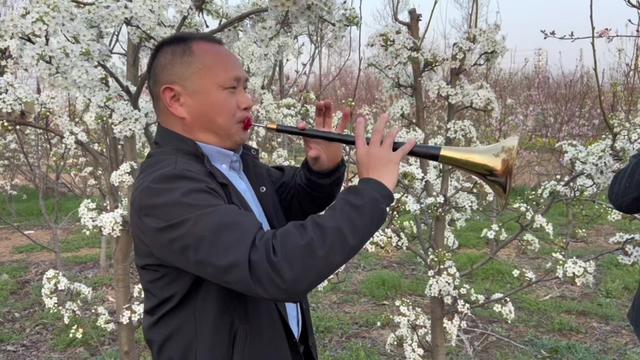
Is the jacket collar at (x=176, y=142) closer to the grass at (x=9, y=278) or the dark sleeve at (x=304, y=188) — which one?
the dark sleeve at (x=304, y=188)

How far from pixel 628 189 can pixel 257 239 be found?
137 centimetres

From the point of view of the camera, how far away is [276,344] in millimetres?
1501

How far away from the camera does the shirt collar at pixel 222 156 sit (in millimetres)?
1587

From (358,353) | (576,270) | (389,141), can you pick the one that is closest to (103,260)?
(358,353)

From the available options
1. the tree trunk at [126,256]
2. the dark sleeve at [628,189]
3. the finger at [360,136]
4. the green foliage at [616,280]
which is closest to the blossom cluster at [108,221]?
the tree trunk at [126,256]

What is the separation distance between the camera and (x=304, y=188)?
192 cm

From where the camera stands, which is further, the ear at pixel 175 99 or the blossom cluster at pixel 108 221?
the blossom cluster at pixel 108 221

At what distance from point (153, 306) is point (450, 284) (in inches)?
76.1

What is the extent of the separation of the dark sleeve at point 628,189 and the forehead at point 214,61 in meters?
1.36

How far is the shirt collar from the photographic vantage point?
5.21 feet

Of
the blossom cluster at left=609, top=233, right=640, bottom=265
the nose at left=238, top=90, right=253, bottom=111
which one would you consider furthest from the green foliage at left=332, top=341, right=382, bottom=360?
the nose at left=238, top=90, right=253, bottom=111

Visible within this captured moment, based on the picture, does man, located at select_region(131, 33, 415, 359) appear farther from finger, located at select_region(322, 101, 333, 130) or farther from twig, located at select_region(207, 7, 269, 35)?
twig, located at select_region(207, 7, 269, 35)

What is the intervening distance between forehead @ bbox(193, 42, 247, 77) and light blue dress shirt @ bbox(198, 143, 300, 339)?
0.21 m

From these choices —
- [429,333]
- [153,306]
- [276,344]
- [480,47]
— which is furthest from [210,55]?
[429,333]
